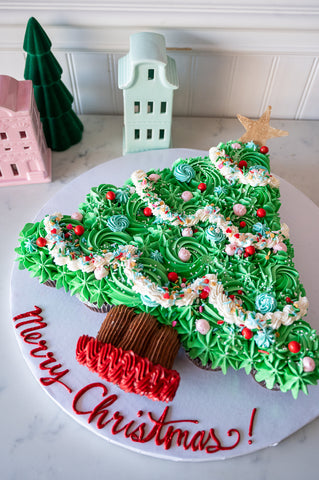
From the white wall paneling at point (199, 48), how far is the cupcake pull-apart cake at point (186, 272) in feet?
1.48

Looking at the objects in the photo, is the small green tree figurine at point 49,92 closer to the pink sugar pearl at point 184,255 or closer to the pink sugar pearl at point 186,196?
the pink sugar pearl at point 186,196

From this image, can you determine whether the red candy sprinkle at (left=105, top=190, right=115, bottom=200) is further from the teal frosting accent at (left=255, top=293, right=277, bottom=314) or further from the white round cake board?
the teal frosting accent at (left=255, top=293, right=277, bottom=314)

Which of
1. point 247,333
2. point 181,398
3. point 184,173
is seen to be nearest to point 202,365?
point 181,398

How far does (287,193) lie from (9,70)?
4.86 ft

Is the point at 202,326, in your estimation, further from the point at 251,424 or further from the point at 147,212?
the point at 147,212

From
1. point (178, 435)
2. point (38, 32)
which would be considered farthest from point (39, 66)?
point (178, 435)

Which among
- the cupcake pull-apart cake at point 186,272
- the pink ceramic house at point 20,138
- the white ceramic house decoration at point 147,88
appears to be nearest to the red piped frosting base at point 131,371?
the cupcake pull-apart cake at point 186,272

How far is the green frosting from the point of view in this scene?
1.42 meters

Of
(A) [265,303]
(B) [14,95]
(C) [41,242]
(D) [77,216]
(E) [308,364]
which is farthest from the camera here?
(B) [14,95]

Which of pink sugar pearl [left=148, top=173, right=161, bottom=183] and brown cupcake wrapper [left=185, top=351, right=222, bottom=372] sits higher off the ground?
pink sugar pearl [left=148, top=173, right=161, bottom=183]

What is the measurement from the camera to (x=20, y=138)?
185cm

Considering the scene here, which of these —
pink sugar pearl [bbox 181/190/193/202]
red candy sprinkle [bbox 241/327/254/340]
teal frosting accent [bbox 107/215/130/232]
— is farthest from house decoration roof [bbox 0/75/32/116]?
red candy sprinkle [bbox 241/327/254/340]

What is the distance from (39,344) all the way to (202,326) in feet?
2.02

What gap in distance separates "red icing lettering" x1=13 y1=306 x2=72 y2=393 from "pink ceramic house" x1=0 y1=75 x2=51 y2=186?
69 cm
